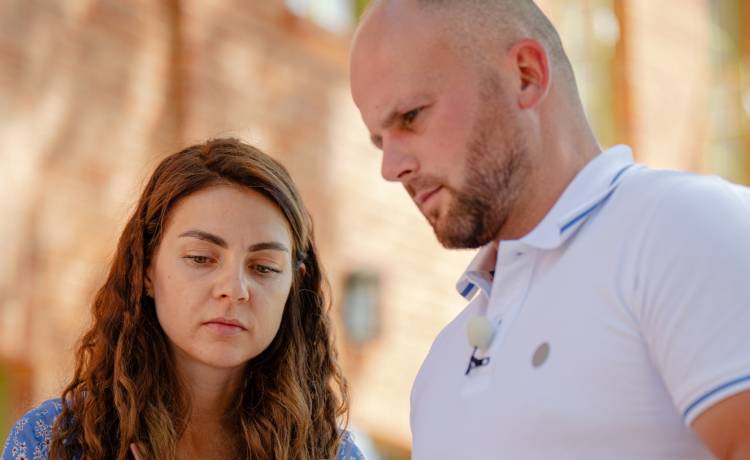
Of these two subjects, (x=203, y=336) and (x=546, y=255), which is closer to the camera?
(x=546, y=255)

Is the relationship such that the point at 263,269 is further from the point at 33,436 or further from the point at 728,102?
the point at 728,102

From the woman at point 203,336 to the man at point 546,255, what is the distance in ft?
2.31

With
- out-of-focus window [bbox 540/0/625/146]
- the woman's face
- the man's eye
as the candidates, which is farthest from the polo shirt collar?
out-of-focus window [bbox 540/0/625/146]

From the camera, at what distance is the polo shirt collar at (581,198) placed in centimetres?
197

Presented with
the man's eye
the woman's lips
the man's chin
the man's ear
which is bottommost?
the man's chin

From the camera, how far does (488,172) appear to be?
2057 mm

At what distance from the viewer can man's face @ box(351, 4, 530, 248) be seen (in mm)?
2061

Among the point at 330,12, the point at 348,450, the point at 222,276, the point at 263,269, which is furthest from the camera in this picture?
the point at 330,12

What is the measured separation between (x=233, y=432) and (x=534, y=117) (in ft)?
4.47

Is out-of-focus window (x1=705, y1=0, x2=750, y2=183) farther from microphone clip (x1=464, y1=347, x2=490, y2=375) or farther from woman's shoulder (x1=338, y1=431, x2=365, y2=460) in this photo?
microphone clip (x1=464, y1=347, x2=490, y2=375)

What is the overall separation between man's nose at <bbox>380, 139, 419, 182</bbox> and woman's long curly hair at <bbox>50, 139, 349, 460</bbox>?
3.32ft

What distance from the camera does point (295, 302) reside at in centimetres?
325

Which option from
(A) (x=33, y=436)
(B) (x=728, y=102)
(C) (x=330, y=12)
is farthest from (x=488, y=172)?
(B) (x=728, y=102)

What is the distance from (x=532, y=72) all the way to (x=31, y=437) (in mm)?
1499
